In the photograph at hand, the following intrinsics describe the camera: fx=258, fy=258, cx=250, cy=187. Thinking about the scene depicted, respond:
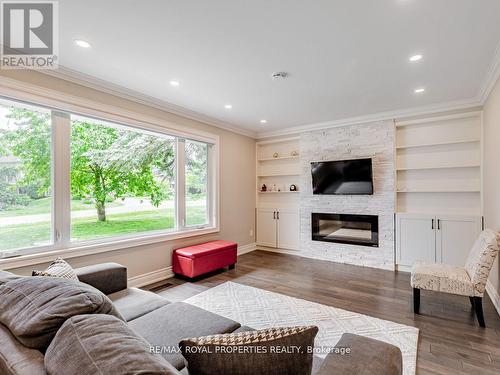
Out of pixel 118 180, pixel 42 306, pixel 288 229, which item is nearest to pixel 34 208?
pixel 118 180

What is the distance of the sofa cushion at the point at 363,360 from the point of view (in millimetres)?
1021

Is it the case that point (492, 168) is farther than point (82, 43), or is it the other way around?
point (492, 168)

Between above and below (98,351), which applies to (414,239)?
below

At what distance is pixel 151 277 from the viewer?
12.5 ft

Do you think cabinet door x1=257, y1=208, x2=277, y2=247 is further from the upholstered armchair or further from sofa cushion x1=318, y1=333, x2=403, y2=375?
sofa cushion x1=318, y1=333, x2=403, y2=375

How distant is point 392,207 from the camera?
4.46 m

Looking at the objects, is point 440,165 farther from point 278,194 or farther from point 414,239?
point 278,194

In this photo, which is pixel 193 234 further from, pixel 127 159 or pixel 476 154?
pixel 476 154

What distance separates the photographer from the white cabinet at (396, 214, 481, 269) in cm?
388

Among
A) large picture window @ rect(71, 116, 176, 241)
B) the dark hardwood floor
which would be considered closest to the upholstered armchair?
the dark hardwood floor

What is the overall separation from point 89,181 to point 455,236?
5303 millimetres

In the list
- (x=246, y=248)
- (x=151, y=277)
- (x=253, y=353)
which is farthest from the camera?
(x=246, y=248)

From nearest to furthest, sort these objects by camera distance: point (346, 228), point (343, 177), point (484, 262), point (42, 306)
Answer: point (42, 306)
point (484, 262)
point (343, 177)
point (346, 228)

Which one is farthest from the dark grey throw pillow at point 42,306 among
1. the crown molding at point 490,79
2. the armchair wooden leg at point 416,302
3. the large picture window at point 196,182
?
the crown molding at point 490,79
